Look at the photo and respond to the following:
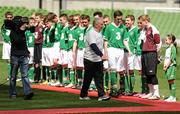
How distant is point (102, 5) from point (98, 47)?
4130 cm

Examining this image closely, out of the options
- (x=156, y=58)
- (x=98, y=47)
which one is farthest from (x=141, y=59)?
(x=98, y=47)

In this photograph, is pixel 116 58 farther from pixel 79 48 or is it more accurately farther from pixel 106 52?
pixel 79 48

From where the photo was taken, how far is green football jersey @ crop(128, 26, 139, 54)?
66.8 ft

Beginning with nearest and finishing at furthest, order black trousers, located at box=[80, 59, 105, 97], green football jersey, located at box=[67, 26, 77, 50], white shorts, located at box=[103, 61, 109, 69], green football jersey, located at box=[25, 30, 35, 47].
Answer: black trousers, located at box=[80, 59, 105, 97] → white shorts, located at box=[103, 61, 109, 69] → green football jersey, located at box=[67, 26, 77, 50] → green football jersey, located at box=[25, 30, 35, 47]

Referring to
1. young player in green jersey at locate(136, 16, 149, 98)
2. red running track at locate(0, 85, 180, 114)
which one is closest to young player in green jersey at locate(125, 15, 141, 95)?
young player in green jersey at locate(136, 16, 149, 98)

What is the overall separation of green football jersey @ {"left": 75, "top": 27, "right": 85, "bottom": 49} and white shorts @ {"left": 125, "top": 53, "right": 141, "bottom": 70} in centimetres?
154

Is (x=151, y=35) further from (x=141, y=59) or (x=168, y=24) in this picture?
(x=168, y=24)

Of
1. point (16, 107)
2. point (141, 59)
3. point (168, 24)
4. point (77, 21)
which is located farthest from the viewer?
point (168, 24)

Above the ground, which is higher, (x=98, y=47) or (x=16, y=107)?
(x=98, y=47)

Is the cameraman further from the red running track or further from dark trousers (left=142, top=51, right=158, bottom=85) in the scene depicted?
dark trousers (left=142, top=51, right=158, bottom=85)

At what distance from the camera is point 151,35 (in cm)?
1950

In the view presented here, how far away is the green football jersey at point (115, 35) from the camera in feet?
66.1

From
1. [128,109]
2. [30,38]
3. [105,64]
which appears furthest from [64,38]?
[128,109]

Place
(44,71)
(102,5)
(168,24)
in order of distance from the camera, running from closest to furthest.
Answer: (44,71), (168,24), (102,5)
